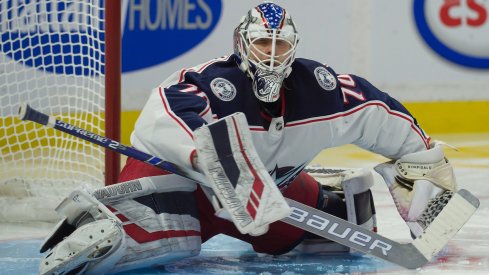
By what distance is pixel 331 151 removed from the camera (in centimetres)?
580

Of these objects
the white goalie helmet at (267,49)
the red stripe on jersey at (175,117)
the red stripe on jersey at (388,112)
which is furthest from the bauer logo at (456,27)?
the red stripe on jersey at (175,117)

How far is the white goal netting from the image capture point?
171 inches

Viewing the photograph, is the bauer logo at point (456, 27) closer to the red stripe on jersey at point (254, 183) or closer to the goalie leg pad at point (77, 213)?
the goalie leg pad at point (77, 213)

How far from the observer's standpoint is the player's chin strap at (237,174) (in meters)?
2.70

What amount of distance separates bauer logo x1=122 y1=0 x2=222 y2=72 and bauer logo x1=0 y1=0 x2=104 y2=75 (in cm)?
119

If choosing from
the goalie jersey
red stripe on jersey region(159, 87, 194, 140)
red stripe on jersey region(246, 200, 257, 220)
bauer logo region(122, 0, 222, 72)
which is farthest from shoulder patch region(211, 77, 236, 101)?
bauer logo region(122, 0, 222, 72)

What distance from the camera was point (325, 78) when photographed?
131 inches

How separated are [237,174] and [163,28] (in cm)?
323

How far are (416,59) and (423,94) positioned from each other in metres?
0.20

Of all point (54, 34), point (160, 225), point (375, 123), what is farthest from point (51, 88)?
point (375, 123)

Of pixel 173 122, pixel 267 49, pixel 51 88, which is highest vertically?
pixel 267 49

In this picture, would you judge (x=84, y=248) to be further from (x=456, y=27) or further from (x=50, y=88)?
(x=456, y=27)

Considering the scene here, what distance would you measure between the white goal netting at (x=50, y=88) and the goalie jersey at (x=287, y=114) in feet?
3.93

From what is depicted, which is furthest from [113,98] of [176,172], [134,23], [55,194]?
[134,23]
